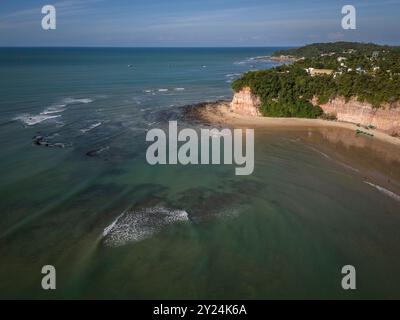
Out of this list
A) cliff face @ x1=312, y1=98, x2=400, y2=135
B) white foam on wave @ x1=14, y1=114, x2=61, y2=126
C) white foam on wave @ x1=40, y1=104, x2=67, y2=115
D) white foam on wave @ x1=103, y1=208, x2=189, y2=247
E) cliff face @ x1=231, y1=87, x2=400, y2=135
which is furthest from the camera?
white foam on wave @ x1=40, y1=104, x2=67, y2=115

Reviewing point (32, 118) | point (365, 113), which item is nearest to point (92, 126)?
point (32, 118)

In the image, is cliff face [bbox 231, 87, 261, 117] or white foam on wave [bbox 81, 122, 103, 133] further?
cliff face [bbox 231, 87, 261, 117]

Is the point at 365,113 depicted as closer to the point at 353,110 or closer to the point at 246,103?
the point at 353,110

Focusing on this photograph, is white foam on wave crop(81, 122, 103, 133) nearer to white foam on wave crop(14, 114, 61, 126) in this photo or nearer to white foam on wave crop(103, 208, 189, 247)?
white foam on wave crop(14, 114, 61, 126)

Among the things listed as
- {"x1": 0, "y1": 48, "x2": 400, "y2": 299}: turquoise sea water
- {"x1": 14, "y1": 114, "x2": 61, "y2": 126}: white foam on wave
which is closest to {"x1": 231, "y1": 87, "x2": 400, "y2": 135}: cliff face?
{"x1": 0, "y1": 48, "x2": 400, "y2": 299}: turquoise sea water

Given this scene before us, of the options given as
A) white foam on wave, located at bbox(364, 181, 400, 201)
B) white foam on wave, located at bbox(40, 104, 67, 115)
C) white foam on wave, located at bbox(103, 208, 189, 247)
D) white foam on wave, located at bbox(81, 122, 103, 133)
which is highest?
white foam on wave, located at bbox(40, 104, 67, 115)

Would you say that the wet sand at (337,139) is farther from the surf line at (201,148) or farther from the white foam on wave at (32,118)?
the white foam on wave at (32,118)

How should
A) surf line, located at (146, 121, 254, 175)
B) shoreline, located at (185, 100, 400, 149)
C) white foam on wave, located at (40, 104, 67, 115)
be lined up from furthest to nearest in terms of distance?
white foam on wave, located at (40, 104, 67, 115) → shoreline, located at (185, 100, 400, 149) → surf line, located at (146, 121, 254, 175)

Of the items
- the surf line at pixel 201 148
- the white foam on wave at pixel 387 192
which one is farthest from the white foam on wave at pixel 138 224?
the white foam on wave at pixel 387 192
